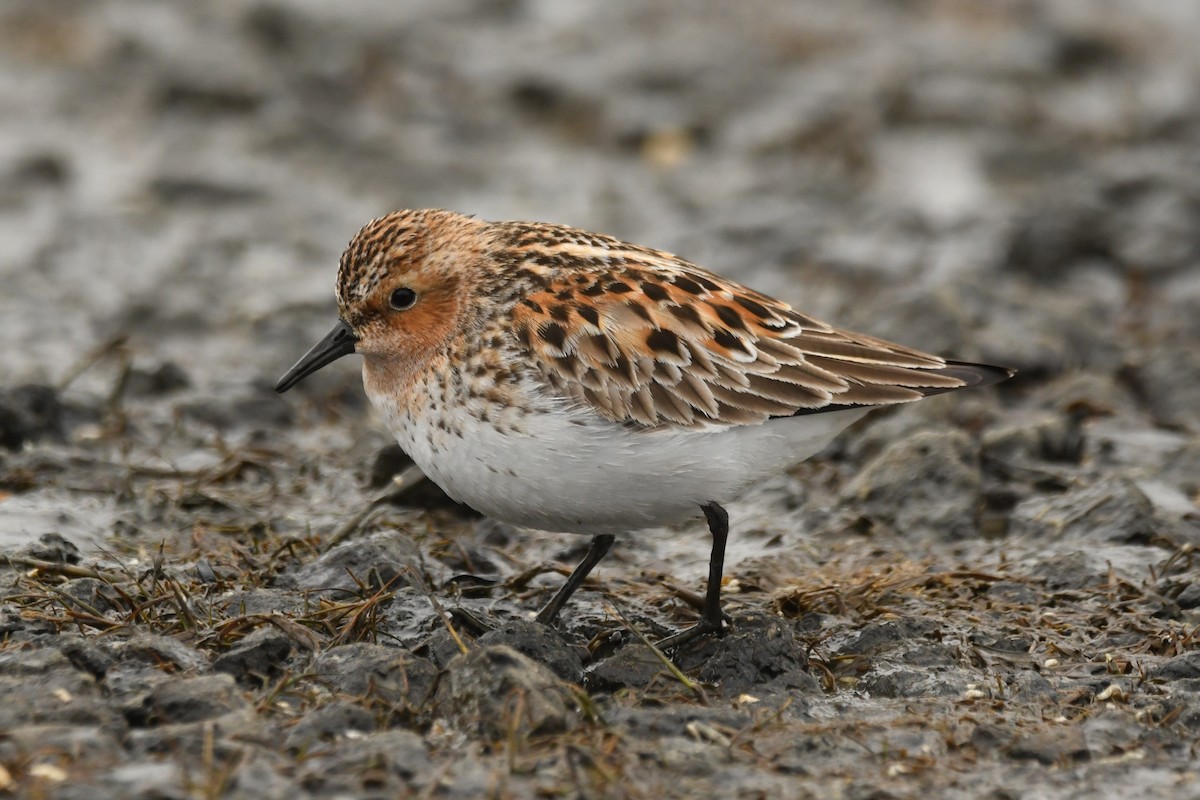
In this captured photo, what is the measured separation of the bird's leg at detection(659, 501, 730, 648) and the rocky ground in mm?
160

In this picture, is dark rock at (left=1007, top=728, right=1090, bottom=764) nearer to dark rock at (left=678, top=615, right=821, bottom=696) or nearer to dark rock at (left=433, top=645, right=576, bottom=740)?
dark rock at (left=678, top=615, right=821, bottom=696)

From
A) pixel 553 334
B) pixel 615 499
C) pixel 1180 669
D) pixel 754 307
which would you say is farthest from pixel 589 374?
pixel 1180 669

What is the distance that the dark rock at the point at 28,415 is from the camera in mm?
9219

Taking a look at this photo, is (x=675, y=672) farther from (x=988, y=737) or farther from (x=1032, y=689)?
(x=1032, y=689)

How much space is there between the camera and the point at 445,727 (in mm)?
5766

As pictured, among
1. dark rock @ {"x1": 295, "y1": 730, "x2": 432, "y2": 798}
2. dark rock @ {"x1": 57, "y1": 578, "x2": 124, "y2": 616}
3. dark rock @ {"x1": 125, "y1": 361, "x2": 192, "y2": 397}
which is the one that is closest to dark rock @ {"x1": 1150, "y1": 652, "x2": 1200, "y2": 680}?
dark rock @ {"x1": 295, "y1": 730, "x2": 432, "y2": 798}

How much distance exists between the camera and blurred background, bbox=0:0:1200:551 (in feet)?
35.1

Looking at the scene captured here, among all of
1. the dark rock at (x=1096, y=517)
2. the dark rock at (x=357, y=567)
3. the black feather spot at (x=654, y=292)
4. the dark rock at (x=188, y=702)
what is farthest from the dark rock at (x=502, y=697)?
the dark rock at (x=1096, y=517)

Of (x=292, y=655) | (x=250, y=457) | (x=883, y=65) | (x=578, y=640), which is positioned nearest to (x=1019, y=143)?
(x=883, y=65)

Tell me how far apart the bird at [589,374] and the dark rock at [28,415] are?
2.61m

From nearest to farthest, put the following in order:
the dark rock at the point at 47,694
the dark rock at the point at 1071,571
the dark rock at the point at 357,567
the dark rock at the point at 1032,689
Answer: the dark rock at the point at 47,694 < the dark rock at the point at 1032,689 < the dark rock at the point at 357,567 < the dark rock at the point at 1071,571

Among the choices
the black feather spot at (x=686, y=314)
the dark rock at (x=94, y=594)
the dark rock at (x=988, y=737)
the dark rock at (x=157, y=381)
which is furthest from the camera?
the dark rock at (x=157, y=381)

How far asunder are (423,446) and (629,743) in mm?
1730

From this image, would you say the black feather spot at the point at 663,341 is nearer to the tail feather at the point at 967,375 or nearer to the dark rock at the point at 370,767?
the tail feather at the point at 967,375
